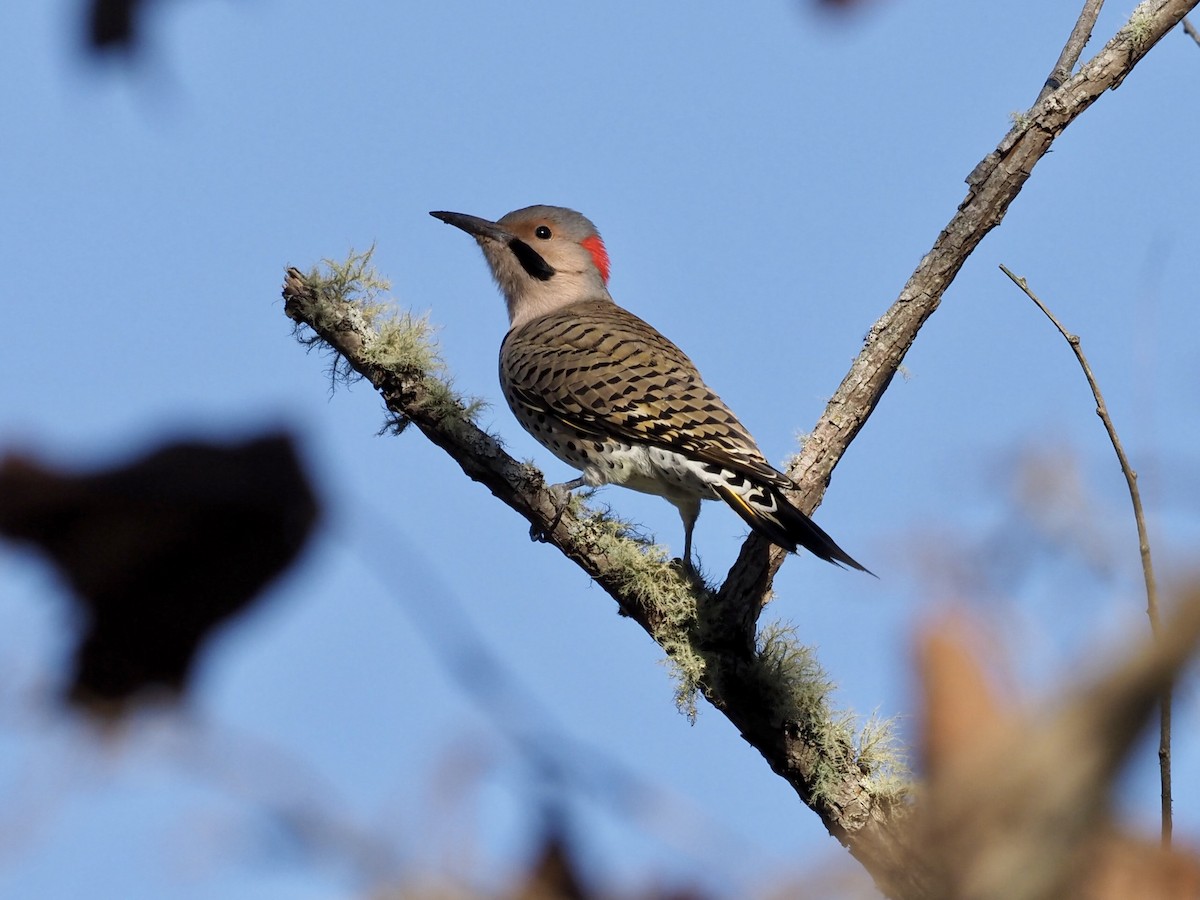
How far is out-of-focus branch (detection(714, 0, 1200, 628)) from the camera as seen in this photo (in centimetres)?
547

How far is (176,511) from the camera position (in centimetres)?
120

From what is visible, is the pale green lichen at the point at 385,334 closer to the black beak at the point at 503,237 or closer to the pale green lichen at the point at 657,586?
the pale green lichen at the point at 657,586

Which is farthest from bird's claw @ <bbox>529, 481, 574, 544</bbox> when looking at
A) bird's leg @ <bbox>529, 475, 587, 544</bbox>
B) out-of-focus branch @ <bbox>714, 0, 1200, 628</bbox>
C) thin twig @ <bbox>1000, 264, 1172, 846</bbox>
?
thin twig @ <bbox>1000, 264, 1172, 846</bbox>

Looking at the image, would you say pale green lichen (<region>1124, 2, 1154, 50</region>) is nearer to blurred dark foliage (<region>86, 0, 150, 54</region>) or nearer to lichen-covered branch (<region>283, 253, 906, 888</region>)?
lichen-covered branch (<region>283, 253, 906, 888</region>)

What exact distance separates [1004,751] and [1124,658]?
0.13m

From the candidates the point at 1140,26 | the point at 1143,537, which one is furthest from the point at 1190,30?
the point at 1143,537

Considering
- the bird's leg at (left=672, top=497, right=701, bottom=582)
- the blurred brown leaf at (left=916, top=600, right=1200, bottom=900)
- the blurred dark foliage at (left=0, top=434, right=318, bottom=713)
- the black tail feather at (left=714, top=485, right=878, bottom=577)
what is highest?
the bird's leg at (left=672, top=497, right=701, bottom=582)

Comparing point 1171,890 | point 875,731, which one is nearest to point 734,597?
point 875,731

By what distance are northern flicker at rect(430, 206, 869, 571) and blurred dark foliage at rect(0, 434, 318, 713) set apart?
4.13 m

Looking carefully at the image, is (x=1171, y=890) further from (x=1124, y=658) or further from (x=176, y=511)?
(x=176, y=511)

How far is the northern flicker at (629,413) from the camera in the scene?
5.54m

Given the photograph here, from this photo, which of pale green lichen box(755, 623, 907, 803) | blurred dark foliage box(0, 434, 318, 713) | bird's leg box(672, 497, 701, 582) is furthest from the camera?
bird's leg box(672, 497, 701, 582)

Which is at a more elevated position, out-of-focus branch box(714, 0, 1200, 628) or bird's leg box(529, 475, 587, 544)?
out-of-focus branch box(714, 0, 1200, 628)

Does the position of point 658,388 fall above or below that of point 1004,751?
above
